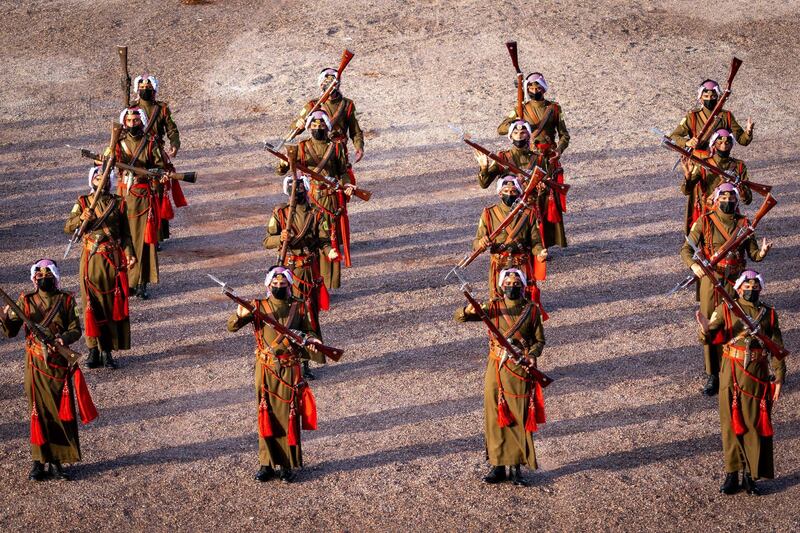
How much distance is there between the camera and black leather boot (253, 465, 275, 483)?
11604 millimetres

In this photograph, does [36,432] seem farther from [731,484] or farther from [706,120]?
[706,120]

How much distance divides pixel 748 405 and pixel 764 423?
0.66 feet

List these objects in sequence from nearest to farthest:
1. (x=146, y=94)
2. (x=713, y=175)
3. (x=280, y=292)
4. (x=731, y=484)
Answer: (x=731, y=484) → (x=280, y=292) → (x=713, y=175) → (x=146, y=94)

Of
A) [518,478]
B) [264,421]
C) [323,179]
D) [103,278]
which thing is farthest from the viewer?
[323,179]

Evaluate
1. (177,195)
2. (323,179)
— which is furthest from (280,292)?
(177,195)

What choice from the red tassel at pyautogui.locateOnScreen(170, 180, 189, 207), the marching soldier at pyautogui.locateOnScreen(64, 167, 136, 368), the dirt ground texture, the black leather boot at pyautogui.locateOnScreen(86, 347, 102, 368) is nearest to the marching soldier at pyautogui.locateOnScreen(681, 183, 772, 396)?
the dirt ground texture

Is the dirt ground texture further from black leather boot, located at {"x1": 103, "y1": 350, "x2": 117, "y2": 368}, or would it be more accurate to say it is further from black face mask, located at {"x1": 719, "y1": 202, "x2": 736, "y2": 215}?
black face mask, located at {"x1": 719, "y1": 202, "x2": 736, "y2": 215}

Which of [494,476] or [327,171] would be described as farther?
[327,171]

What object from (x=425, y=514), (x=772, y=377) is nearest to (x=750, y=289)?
(x=772, y=377)

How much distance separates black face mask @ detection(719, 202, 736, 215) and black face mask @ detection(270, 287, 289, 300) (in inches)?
187

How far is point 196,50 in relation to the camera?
76.0ft

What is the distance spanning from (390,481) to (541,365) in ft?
9.06

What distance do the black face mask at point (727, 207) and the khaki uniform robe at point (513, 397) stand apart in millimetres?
3033

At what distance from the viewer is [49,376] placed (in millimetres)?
11586
